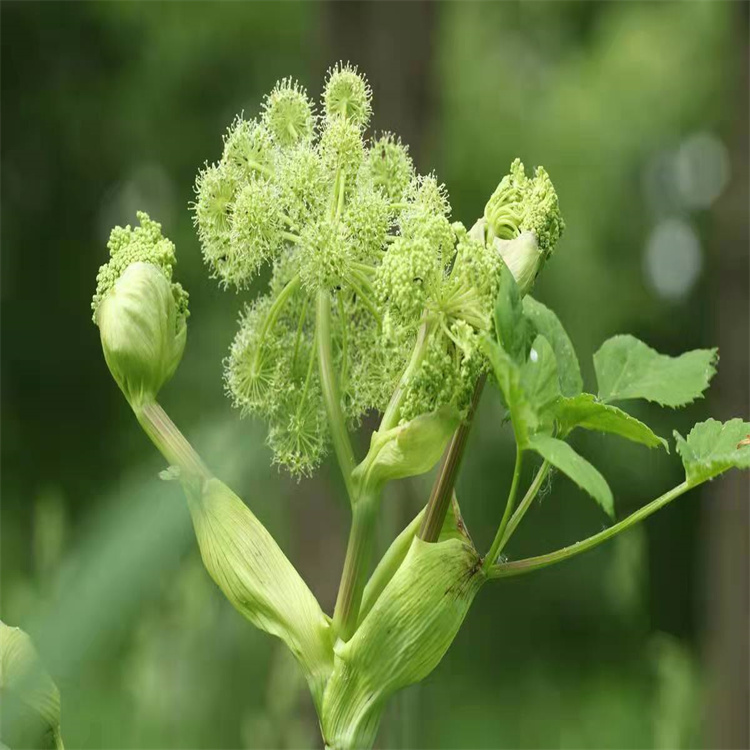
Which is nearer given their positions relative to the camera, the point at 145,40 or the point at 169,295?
the point at 169,295

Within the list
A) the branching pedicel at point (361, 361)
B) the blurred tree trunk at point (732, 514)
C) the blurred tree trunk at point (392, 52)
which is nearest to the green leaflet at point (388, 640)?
the branching pedicel at point (361, 361)

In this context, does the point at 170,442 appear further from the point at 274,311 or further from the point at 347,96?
the point at 347,96

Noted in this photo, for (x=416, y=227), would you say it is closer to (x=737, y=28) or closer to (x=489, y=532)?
(x=737, y=28)

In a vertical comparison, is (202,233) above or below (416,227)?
above

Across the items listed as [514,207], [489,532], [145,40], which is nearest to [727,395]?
[489,532]

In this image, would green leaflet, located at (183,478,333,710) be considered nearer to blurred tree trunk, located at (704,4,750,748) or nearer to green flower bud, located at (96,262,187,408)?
green flower bud, located at (96,262,187,408)
